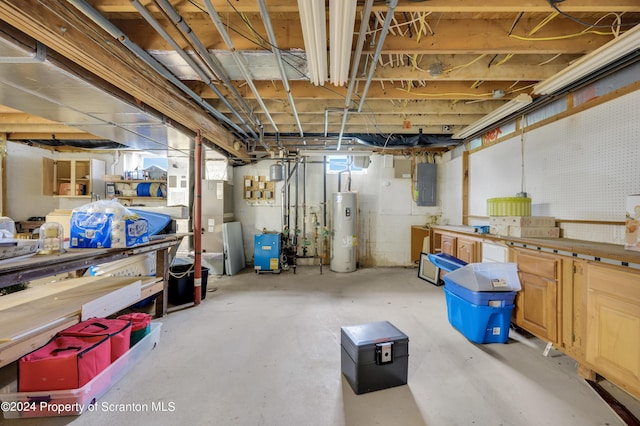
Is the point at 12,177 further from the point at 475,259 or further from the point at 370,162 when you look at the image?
the point at 475,259

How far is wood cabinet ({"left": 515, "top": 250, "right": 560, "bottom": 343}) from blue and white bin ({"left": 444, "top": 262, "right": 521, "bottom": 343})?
4.0 inches

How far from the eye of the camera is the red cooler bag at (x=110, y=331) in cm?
167

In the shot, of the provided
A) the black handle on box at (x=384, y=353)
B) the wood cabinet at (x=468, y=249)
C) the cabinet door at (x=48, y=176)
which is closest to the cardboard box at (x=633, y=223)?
the wood cabinet at (x=468, y=249)

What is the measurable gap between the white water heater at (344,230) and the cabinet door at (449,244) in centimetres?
156

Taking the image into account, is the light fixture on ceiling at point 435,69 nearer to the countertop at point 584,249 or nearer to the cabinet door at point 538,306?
the countertop at point 584,249

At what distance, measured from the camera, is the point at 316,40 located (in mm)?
1665

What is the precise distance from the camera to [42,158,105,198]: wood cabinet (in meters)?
4.75

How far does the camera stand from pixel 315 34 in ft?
5.25

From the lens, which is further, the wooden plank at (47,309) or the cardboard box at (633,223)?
the cardboard box at (633,223)

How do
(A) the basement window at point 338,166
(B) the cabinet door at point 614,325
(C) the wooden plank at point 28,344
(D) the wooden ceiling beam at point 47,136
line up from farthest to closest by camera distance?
(A) the basement window at point 338,166
(D) the wooden ceiling beam at point 47,136
(B) the cabinet door at point 614,325
(C) the wooden plank at point 28,344

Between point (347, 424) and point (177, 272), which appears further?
point (177, 272)

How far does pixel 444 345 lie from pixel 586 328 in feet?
3.23

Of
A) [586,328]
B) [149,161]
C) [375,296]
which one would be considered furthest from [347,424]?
[149,161]

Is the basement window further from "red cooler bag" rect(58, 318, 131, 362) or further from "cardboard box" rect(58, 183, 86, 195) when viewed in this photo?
"cardboard box" rect(58, 183, 86, 195)
